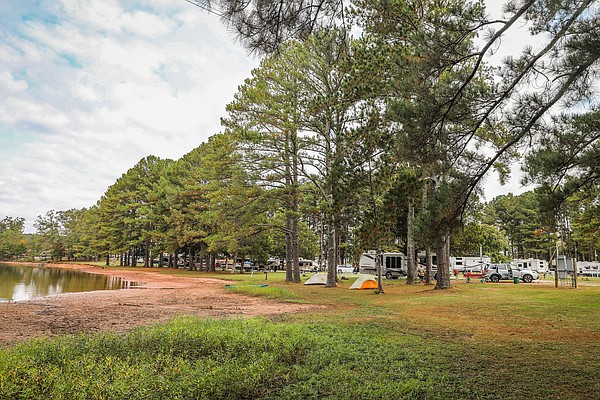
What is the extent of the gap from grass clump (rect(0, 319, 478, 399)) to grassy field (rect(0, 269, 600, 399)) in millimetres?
15

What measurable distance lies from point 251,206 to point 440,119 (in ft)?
56.4

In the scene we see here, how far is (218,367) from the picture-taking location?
4543mm

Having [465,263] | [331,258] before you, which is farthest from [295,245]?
[465,263]

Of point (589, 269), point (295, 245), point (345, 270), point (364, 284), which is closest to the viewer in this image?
point (364, 284)

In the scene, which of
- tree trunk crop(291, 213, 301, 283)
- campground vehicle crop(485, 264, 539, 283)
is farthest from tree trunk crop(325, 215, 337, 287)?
campground vehicle crop(485, 264, 539, 283)

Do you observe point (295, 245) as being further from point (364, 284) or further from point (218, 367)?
point (218, 367)

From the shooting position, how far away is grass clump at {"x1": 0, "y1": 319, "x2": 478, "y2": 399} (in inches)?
149

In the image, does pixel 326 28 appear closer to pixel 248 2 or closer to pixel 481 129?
pixel 248 2

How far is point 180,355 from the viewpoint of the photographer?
521 centimetres

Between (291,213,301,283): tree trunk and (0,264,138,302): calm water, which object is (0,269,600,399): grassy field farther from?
(291,213,301,283): tree trunk

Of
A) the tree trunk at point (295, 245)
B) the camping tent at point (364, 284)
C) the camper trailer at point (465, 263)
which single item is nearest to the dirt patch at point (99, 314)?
the camping tent at point (364, 284)

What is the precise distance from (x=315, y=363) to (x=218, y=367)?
141 centimetres

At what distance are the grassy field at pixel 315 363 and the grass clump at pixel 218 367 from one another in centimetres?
1

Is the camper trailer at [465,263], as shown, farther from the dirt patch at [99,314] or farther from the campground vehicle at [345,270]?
the dirt patch at [99,314]
